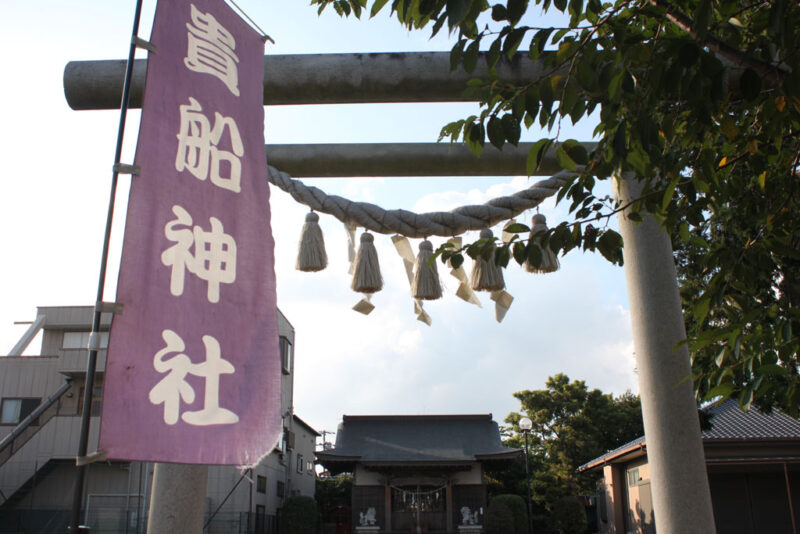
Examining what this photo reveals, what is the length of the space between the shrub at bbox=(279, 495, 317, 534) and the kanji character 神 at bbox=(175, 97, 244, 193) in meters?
20.9

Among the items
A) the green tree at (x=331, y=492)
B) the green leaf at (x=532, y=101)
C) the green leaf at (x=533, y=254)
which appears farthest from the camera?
the green tree at (x=331, y=492)

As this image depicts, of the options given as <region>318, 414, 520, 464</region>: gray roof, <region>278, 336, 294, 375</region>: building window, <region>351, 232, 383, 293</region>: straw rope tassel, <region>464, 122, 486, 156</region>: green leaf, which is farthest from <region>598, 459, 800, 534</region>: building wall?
<region>278, 336, 294, 375</region>: building window

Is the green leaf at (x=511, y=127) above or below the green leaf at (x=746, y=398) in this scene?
above

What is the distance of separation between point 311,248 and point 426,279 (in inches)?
24.8

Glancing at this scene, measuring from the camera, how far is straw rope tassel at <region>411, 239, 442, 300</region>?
330 centimetres

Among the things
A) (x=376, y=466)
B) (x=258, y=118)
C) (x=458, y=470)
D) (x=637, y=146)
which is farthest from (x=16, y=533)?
(x=637, y=146)

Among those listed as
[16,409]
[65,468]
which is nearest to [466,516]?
[65,468]

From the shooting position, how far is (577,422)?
79.2ft

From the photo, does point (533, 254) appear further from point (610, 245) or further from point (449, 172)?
Result: point (449, 172)

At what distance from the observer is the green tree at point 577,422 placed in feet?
77.7

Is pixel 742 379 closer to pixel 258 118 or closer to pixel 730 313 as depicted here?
pixel 730 313

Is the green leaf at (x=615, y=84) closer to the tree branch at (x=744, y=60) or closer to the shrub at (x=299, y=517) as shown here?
the tree branch at (x=744, y=60)

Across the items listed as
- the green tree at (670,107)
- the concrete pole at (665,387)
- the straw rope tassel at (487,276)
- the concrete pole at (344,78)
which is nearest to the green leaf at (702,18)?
the green tree at (670,107)

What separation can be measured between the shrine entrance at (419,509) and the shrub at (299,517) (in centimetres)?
288
